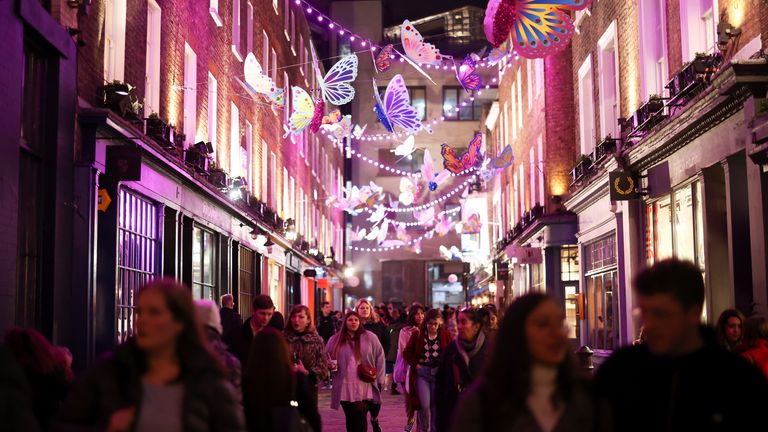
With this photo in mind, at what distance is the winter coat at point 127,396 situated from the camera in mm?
4348

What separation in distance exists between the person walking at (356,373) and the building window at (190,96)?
340 inches

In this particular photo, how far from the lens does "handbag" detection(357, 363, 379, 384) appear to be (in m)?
12.5

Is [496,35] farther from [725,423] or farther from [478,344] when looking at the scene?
[725,423]

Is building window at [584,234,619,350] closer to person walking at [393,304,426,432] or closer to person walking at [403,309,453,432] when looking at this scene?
person walking at [393,304,426,432]

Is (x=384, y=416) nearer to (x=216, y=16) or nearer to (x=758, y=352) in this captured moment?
(x=758, y=352)

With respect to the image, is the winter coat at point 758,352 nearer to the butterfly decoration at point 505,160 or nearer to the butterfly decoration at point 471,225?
the butterfly decoration at point 505,160

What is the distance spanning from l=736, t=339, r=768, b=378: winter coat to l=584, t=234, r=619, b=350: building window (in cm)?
1253

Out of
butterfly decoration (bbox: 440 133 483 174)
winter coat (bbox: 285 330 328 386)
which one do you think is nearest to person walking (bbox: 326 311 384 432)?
winter coat (bbox: 285 330 328 386)

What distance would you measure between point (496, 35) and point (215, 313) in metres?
8.60

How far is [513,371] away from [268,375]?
3.02m

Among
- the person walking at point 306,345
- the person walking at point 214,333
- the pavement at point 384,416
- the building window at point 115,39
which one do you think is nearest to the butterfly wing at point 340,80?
the pavement at point 384,416

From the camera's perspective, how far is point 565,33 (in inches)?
539

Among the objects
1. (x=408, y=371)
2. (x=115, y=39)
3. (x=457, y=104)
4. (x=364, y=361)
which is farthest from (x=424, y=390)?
(x=457, y=104)

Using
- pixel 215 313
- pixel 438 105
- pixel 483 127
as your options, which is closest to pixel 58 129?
pixel 215 313
